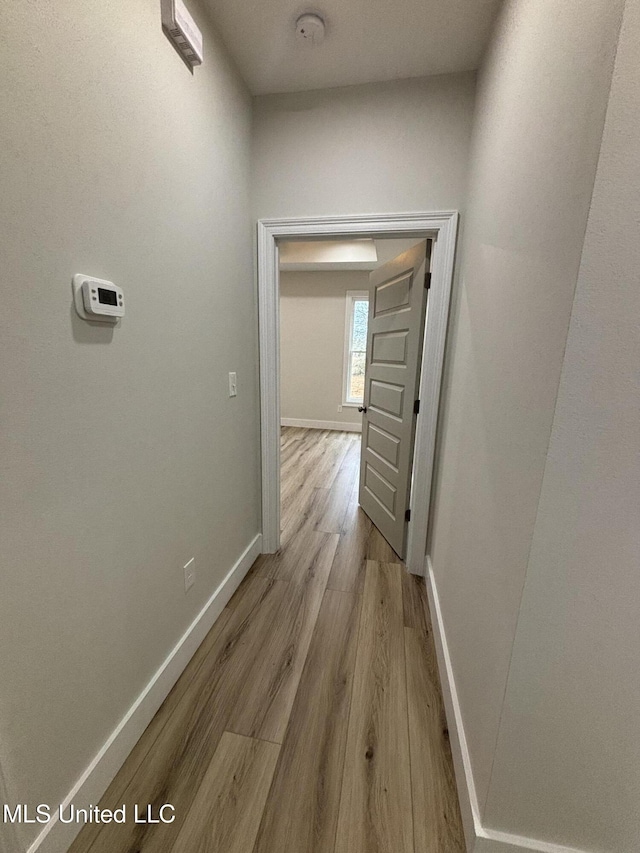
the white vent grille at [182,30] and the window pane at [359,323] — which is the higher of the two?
the white vent grille at [182,30]

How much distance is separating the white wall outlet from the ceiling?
2.24 metres

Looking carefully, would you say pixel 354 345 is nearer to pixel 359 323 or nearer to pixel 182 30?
pixel 359 323

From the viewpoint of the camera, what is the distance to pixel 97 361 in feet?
3.05

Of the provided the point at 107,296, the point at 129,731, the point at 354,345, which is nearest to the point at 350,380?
the point at 354,345

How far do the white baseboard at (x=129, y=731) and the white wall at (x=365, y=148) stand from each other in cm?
214

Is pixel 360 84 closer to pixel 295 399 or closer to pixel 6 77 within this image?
pixel 6 77

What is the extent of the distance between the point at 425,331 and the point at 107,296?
5.05 feet

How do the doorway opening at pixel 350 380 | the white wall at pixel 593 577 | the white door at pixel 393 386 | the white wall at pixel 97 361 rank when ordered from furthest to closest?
the doorway opening at pixel 350 380
the white door at pixel 393 386
the white wall at pixel 97 361
the white wall at pixel 593 577

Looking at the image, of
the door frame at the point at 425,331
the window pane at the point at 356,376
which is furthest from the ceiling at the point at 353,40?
the window pane at the point at 356,376

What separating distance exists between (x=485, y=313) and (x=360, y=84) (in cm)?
142

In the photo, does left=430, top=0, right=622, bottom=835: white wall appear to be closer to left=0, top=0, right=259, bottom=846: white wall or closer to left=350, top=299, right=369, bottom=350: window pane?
left=0, top=0, right=259, bottom=846: white wall

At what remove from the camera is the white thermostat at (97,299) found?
0.86 meters

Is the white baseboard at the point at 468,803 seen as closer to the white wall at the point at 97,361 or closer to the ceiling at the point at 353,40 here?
the white wall at the point at 97,361

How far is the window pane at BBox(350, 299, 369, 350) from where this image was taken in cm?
532
